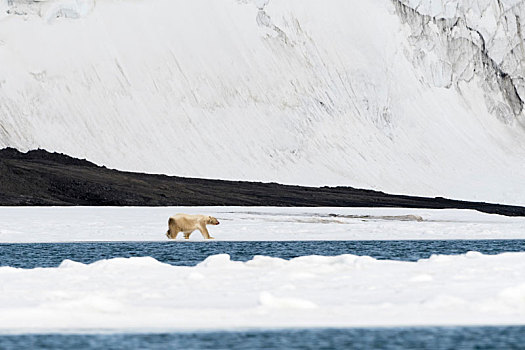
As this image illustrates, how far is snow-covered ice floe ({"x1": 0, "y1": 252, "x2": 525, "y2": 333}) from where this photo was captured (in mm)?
17344

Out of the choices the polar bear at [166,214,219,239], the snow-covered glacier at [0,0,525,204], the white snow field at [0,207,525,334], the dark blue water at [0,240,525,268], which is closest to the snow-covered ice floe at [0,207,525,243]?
the polar bear at [166,214,219,239]

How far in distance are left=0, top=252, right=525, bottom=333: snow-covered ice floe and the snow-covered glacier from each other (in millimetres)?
69307

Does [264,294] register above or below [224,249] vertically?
below

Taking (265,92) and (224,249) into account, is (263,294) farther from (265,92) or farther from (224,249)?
(265,92)

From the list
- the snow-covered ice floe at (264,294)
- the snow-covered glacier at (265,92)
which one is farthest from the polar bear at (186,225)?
the snow-covered glacier at (265,92)

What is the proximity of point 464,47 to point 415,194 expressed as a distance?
2225 centimetres

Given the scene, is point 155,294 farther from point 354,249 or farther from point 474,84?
point 474,84

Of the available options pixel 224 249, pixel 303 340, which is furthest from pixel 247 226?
pixel 303 340

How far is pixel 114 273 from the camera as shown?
24547 millimetres

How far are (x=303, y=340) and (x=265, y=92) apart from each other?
88.0 metres

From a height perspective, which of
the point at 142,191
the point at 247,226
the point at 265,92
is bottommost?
the point at 247,226

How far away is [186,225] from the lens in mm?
44750

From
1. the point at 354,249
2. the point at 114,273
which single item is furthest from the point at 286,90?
the point at 114,273

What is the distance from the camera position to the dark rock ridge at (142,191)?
73312 millimetres
